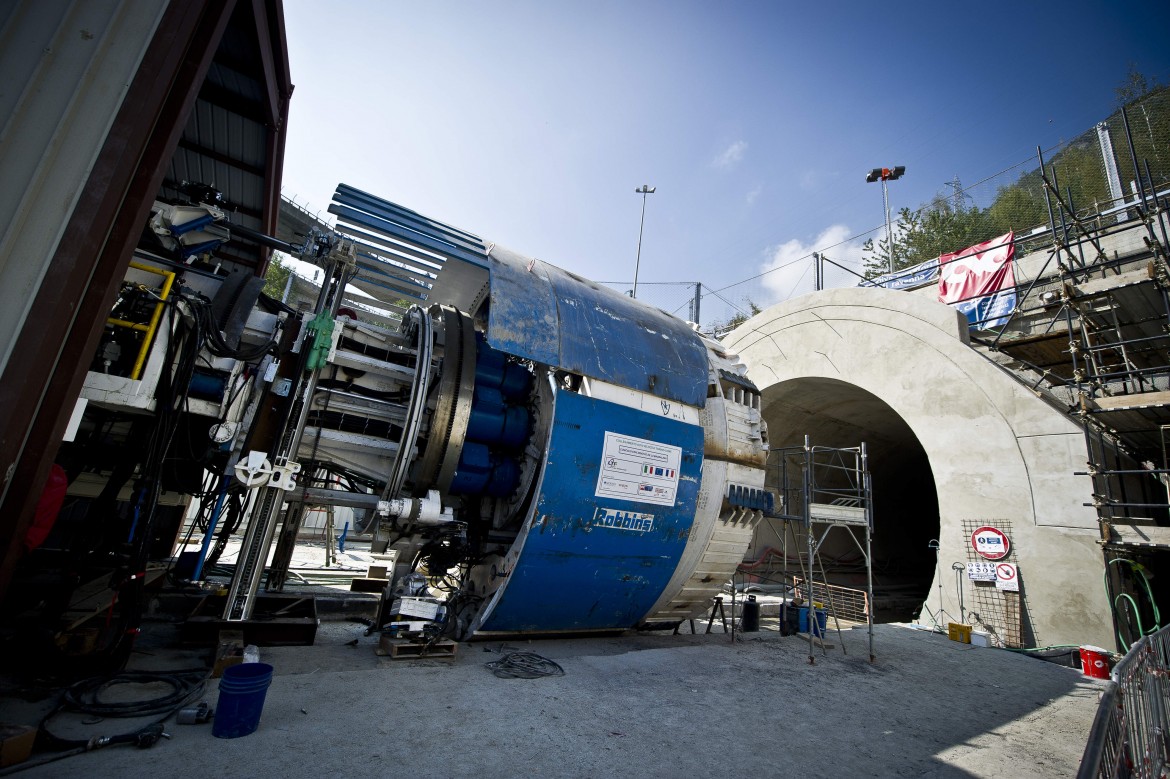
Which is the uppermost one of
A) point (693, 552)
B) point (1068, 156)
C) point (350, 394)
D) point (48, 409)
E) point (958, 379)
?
point (1068, 156)

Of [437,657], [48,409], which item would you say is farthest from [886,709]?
[48,409]

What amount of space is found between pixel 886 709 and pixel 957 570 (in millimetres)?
6637

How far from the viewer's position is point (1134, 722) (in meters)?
3.36

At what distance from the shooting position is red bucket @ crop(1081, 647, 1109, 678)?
24.2 ft

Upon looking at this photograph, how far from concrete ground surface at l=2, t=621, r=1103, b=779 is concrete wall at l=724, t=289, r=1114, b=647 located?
275 cm

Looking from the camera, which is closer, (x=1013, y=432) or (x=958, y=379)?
(x=1013, y=432)

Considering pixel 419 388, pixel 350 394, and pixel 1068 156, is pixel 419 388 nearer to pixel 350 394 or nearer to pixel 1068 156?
pixel 350 394

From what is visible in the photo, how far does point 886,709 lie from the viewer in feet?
17.1

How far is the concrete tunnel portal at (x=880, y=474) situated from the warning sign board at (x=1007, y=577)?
3312mm

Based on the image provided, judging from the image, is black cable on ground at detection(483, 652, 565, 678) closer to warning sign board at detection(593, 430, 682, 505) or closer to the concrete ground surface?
the concrete ground surface

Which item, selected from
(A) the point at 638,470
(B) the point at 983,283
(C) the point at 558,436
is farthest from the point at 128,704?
(B) the point at 983,283

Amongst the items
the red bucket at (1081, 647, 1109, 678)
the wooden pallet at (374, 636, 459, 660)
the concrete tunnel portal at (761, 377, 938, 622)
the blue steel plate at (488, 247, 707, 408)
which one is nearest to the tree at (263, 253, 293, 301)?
the concrete tunnel portal at (761, 377, 938, 622)

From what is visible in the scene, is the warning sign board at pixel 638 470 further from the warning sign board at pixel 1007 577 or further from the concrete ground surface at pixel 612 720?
the warning sign board at pixel 1007 577

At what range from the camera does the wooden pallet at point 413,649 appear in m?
5.28
